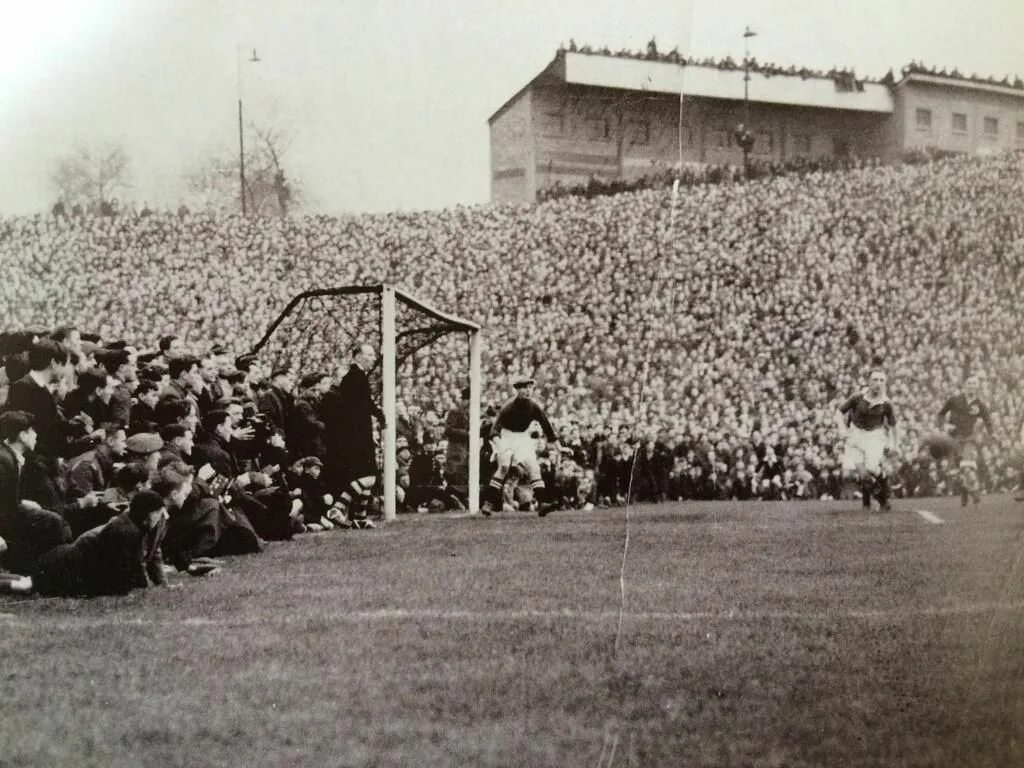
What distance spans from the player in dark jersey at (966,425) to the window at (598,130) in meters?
1.15

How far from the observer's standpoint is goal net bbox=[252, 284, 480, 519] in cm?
268

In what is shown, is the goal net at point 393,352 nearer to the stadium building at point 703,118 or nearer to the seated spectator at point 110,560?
the stadium building at point 703,118

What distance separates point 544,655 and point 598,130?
1.28 m

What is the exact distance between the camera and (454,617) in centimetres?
258

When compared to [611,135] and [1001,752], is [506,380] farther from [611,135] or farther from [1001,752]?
[1001,752]

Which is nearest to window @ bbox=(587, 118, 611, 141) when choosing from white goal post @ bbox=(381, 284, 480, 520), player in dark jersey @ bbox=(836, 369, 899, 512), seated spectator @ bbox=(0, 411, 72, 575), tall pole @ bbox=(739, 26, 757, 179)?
tall pole @ bbox=(739, 26, 757, 179)

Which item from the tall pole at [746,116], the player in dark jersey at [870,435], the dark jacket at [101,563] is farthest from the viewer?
the player in dark jersey at [870,435]

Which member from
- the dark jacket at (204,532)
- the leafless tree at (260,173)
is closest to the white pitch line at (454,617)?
the dark jacket at (204,532)

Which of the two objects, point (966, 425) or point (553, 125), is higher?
point (553, 125)

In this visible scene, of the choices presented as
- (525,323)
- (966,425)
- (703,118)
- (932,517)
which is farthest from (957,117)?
(525,323)

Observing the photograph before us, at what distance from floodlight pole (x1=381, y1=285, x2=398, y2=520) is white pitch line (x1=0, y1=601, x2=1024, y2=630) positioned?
0.41 metres

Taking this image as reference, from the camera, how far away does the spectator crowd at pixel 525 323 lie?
266 centimetres

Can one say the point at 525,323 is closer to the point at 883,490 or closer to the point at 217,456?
the point at 217,456

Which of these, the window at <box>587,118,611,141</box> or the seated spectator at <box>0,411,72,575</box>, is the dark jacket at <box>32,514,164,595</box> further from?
the window at <box>587,118,611,141</box>
